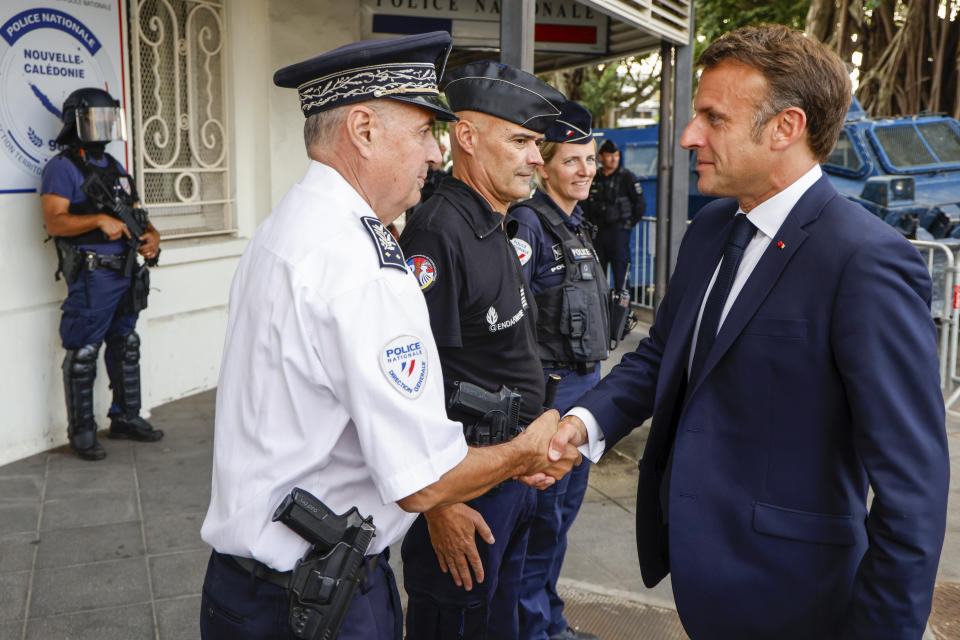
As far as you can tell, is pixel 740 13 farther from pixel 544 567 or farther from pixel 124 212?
pixel 544 567

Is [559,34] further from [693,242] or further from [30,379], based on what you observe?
[693,242]

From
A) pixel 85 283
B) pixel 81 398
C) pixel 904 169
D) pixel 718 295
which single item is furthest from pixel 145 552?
pixel 904 169

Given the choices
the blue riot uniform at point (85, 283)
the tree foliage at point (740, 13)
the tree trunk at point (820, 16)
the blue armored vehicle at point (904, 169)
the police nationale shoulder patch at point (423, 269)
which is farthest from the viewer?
the tree foliage at point (740, 13)

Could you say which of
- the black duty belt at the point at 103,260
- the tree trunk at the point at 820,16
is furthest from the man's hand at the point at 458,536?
the tree trunk at the point at 820,16

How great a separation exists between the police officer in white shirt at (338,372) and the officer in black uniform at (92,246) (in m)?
3.46

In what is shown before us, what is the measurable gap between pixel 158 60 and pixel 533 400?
4573 millimetres

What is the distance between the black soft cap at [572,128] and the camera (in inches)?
138

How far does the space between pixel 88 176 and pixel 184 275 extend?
1330 millimetres

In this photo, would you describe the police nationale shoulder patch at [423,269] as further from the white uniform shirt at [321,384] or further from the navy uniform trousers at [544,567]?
the navy uniform trousers at [544,567]

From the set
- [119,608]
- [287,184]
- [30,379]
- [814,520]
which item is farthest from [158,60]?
[814,520]

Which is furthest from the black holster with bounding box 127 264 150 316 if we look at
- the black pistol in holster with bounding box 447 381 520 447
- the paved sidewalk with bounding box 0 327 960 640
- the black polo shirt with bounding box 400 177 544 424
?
the black pistol in holster with bounding box 447 381 520 447

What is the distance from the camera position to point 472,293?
A: 2.44 m

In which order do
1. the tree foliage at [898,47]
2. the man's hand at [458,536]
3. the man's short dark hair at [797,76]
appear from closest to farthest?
the man's short dark hair at [797,76]
the man's hand at [458,536]
the tree foliage at [898,47]

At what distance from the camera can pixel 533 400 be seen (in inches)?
105
